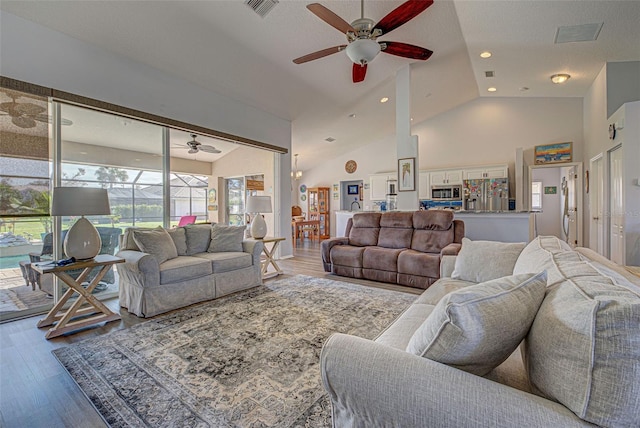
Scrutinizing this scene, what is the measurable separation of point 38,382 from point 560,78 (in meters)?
7.60

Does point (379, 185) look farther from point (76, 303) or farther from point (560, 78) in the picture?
point (76, 303)

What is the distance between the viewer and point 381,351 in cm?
94

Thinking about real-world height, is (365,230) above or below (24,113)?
below

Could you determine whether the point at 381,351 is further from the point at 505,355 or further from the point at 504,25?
the point at 504,25

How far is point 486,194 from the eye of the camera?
6.96 meters

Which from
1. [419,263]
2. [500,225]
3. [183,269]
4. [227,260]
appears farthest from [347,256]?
[500,225]

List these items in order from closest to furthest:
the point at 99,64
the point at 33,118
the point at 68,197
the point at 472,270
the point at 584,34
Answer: the point at 472,270 → the point at 68,197 → the point at 33,118 → the point at 99,64 → the point at 584,34

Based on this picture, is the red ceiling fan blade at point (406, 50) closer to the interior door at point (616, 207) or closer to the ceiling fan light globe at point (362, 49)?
the ceiling fan light globe at point (362, 49)

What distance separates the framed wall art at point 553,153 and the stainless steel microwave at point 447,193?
1.75 m

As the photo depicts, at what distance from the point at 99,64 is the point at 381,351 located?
407cm

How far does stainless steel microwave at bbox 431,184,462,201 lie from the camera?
7329 mm

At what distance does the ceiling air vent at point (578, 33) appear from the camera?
138 inches

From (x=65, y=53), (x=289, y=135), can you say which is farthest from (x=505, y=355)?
(x=289, y=135)

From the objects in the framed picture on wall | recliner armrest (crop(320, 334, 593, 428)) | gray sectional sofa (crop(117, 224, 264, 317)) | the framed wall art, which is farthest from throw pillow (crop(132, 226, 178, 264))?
the framed wall art
